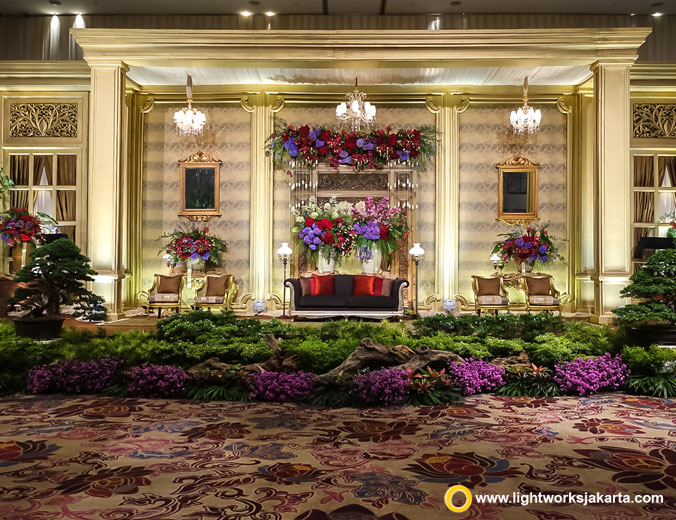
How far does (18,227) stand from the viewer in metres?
9.53

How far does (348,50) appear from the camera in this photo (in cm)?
888

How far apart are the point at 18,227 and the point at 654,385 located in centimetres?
965

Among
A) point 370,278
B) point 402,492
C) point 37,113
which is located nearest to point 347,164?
point 370,278

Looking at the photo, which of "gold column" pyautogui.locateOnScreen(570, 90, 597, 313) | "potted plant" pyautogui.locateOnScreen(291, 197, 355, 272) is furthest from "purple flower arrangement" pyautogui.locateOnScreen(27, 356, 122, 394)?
"gold column" pyautogui.locateOnScreen(570, 90, 597, 313)

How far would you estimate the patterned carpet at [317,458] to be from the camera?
2289 millimetres

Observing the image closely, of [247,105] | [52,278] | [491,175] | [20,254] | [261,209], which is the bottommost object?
[52,278]

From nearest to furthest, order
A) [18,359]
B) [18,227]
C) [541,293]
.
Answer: [18,359] → [18,227] → [541,293]

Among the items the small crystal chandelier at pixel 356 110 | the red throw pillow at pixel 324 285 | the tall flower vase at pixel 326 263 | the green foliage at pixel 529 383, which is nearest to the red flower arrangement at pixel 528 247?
the tall flower vase at pixel 326 263

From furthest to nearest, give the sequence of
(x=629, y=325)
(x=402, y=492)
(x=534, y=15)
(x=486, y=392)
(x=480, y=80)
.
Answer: (x=480, y=80) < (x=534, y=15) < (x=629, y=325) < (x=486, y=392) < (x=402, y=492)

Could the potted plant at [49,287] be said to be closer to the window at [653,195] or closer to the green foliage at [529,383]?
the green foliage at [529,383]

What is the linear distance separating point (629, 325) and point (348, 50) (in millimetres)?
5864

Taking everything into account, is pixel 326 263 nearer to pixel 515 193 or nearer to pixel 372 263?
pixel 372 263

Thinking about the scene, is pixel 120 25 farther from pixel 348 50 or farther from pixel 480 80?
pixel 480 80

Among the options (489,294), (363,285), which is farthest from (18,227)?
(489,294)
